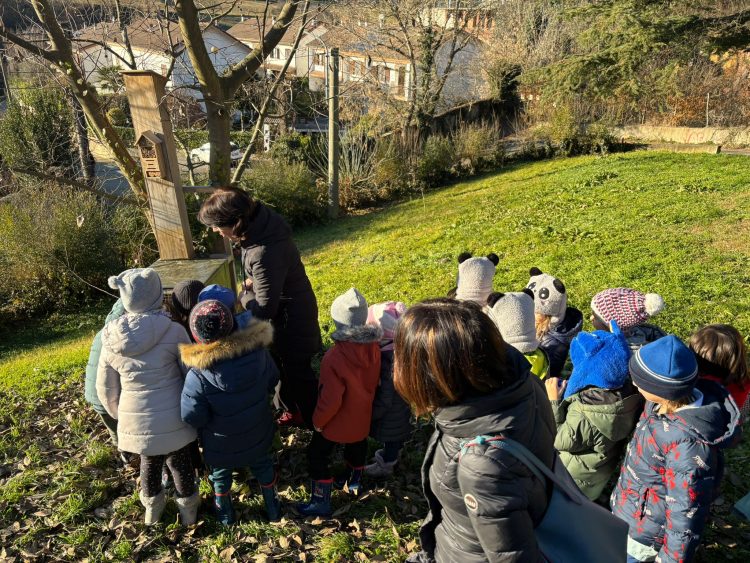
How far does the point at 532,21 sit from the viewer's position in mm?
26156

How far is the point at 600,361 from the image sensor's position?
2.68 meters

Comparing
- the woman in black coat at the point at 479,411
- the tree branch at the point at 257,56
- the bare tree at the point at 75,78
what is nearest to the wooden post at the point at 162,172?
the tree branch at the point at 257,56

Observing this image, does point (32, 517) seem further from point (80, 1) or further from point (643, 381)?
point (80, 1)

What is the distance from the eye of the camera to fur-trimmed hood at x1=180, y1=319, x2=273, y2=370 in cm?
278

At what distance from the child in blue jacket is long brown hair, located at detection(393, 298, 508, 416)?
4.68 feet

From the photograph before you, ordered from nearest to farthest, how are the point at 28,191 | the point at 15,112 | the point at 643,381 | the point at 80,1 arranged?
1. the point at 643,381
2. the point at 80,1
3. the point at 28,191
4. the point at 15,112

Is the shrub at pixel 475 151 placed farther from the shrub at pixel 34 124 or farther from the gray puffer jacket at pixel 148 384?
the gray puffer jacket at pixel 148 384

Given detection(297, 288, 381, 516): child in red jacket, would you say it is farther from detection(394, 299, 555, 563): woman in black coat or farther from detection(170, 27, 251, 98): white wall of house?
detection(170, 27, 251, 98): white wall of house

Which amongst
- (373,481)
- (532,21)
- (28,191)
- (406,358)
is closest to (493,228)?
(373,481)

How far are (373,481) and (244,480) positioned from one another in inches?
35.2

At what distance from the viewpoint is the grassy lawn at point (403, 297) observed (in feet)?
10.4

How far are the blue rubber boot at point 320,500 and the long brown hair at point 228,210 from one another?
5.49ft

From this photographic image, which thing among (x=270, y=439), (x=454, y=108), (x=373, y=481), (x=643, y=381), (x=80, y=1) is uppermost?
(x=80, y=1)

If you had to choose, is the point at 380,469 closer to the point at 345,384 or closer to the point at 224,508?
the point at 345,384
